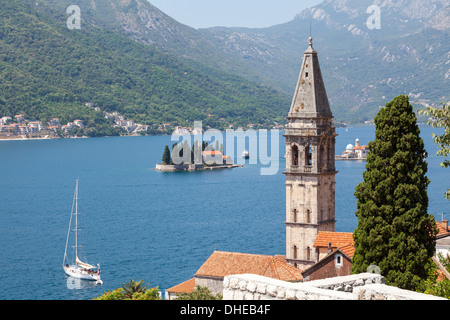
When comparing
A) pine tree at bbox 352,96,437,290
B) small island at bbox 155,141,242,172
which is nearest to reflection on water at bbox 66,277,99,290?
pine tree at bbox 352,96,437,290

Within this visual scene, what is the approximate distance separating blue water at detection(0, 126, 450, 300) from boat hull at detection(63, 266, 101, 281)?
1.79 feet

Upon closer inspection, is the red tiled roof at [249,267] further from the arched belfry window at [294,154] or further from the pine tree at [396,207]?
the pine tree at [396,207]

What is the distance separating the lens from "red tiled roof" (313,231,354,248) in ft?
101

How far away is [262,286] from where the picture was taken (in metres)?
12.2

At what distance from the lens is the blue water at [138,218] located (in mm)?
57594

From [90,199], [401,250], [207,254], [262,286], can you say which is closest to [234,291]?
[262,286]

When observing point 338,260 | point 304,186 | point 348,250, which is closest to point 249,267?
point 304,186

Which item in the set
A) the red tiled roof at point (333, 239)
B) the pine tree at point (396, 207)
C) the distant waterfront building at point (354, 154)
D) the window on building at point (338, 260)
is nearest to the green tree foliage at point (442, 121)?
the pine tree at point (396, 207)

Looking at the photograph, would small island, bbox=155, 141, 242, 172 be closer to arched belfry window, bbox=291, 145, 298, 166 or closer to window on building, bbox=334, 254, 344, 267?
arched belfry window, bbox=291, 145, 298, 166

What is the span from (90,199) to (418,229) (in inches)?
3486

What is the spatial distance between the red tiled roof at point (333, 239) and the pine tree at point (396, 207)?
703 centimetres

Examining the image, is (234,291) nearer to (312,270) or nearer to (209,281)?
(312,270)

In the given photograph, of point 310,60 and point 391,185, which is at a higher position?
point 310,60
